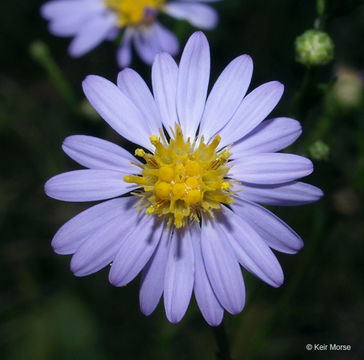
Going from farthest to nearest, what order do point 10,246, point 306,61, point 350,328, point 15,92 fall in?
1. point 15,92
2. point 10,246
3. point 350,328
4. point 306,61

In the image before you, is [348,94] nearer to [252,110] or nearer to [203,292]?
[252,110]

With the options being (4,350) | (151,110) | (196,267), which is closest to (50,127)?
(4,350)

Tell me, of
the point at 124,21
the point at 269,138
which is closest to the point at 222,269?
the point at 269,138

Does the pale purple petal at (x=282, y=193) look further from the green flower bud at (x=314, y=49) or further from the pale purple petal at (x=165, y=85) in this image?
the green flower bud at (x=314, y=49)

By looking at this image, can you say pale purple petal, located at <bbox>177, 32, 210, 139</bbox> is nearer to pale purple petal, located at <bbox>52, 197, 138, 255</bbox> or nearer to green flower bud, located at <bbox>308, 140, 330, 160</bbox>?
pale purple petal, located at <bbox>52, 197, 138, 255</bbox>

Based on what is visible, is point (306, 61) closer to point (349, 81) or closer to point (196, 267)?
point (349, 81)

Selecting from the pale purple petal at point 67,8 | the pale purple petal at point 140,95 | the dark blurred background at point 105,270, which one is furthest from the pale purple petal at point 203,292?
the pale purple petal at point 67,8
